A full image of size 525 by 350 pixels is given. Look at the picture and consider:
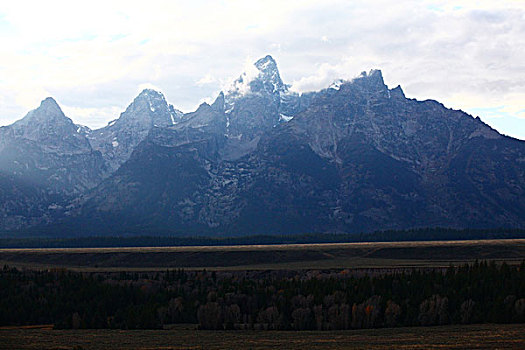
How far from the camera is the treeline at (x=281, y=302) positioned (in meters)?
119

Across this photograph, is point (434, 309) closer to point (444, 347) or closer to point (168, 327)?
point (444, 347)

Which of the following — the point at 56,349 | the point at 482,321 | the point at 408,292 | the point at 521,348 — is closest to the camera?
the point at 521,348

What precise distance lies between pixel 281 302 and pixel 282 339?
32.1 meters

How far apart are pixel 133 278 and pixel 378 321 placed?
290 ft

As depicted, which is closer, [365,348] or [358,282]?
[365,348]

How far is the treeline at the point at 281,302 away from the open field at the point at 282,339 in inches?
331

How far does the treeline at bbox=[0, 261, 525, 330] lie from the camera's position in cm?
11856

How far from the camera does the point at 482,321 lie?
115000 millimetres

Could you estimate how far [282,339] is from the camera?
328 ft

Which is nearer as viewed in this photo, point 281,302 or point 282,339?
point 282,339

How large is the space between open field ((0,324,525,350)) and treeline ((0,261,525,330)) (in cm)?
842

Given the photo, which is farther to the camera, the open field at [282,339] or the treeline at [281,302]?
the treeline at [281,302]

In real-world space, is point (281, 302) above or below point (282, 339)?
above

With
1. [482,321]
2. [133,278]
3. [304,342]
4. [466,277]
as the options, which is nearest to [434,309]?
[482,321]
